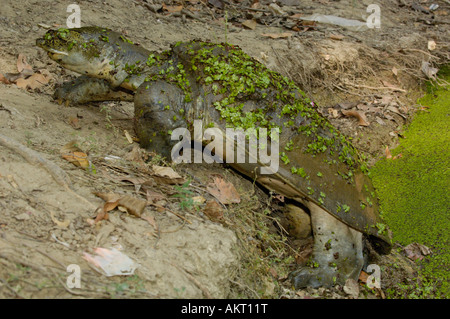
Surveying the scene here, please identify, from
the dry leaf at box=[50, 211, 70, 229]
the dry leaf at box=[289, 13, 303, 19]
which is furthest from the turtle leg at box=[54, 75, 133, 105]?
the dry leaf at box=[289, 13, 303, 19]

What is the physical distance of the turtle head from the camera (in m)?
3.82

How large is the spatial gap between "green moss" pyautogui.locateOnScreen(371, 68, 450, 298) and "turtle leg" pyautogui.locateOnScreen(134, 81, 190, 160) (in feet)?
8.61

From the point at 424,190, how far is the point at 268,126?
2.32m

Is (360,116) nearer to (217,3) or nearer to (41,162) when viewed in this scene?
(217,3)

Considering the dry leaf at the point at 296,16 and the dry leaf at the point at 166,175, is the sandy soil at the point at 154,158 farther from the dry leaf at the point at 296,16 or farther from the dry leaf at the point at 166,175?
the dry leaf at the point at 296,16

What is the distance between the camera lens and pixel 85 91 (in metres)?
4.21

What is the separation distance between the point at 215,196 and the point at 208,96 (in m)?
0.91

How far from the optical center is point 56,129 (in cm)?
365

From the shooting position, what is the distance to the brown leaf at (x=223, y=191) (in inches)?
142

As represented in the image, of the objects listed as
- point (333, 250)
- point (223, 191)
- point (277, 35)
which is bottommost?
point (333, 250)

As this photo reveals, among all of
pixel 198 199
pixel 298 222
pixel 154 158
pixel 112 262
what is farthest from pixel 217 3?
pixel 112 262

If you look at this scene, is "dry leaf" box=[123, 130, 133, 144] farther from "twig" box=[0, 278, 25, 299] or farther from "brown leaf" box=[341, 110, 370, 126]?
"brown leaf" box=[341, 110, 370, 126]

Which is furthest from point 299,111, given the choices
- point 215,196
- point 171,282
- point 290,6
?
point 290,6

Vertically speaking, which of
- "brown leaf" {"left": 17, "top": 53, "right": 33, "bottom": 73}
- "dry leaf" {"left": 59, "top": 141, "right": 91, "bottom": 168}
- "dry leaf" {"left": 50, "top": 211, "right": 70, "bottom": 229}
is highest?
"brown leaf" {"left": 17, "top": 53, "right": 33, "bottom": 73}
